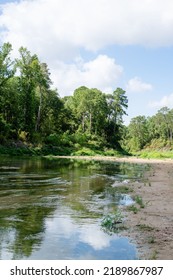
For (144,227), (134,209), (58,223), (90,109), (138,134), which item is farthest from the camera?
(138,134)

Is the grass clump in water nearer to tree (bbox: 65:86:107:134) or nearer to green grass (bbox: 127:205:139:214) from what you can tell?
green grass (bbox: 127:205:139:214)

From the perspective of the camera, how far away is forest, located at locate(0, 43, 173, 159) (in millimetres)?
61031

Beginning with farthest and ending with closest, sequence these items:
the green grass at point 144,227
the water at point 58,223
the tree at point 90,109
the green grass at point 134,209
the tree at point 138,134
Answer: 1. the tree at point 138,134
2. the tree at point 90,109
3. the green grass at point 134,209
4. the green grass at point 144,227
5. the water at point 58,223

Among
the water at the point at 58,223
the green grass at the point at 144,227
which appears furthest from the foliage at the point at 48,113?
the green grass at the point at 144,227

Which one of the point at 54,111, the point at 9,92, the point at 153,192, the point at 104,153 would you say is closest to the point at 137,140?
the point at 54,111

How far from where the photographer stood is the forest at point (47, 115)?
61031 millimetres

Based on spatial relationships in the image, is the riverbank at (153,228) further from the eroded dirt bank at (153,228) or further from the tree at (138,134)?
the tree at (138,134)

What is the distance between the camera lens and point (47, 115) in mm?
88688

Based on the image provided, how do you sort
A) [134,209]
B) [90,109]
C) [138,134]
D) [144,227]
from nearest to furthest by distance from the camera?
[144,227]
[134,209]
[90,109]
[138,134]

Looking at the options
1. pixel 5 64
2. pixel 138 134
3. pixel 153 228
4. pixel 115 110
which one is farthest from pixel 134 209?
pixel 138 134

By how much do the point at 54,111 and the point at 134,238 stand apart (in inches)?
3257

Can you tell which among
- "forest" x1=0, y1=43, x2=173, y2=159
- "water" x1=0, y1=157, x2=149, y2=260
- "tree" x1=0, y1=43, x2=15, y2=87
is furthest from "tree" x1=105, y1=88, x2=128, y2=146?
"water" x1=0, y1=157, x2=149, y2=260

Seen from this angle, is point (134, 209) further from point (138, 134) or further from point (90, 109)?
point (138, 134)
